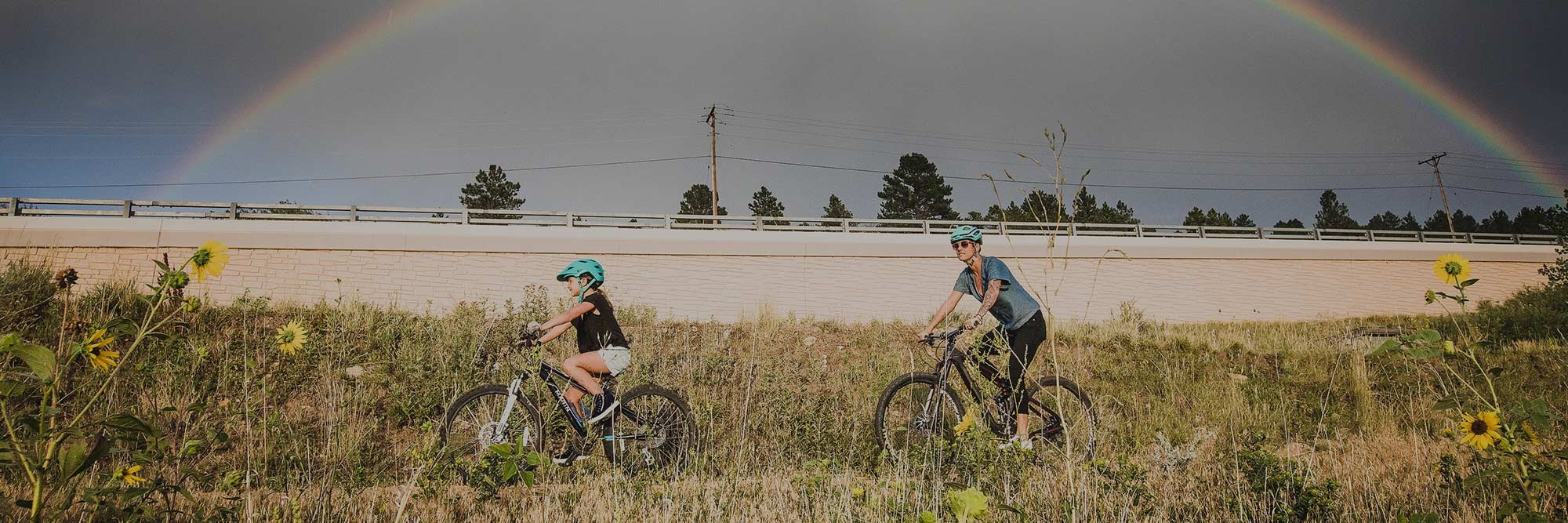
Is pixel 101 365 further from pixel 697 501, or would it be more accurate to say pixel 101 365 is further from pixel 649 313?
pixel 649 313

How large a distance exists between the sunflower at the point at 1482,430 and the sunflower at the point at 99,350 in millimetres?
4152

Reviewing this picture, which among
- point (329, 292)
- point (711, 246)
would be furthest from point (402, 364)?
point (711, 246)

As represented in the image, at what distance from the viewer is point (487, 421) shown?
4504 mm

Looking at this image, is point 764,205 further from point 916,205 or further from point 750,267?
point 750,267

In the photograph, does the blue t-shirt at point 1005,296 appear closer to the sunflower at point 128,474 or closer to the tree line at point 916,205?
the sunflower at point 128,474

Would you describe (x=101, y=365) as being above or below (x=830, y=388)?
above

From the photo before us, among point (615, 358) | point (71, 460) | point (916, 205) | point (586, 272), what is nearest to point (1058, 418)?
point (615, 358)

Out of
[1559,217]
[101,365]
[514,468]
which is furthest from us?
[1559,217]

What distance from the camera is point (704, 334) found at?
1041 cm

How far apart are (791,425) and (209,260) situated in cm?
387

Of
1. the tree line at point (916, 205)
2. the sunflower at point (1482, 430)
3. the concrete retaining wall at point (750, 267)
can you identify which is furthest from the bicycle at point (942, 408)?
the tree line at point (916, 205)

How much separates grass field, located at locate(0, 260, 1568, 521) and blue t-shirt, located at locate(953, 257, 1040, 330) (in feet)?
2.38

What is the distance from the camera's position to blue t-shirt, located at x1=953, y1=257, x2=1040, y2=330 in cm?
473

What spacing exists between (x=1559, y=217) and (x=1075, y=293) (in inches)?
386
